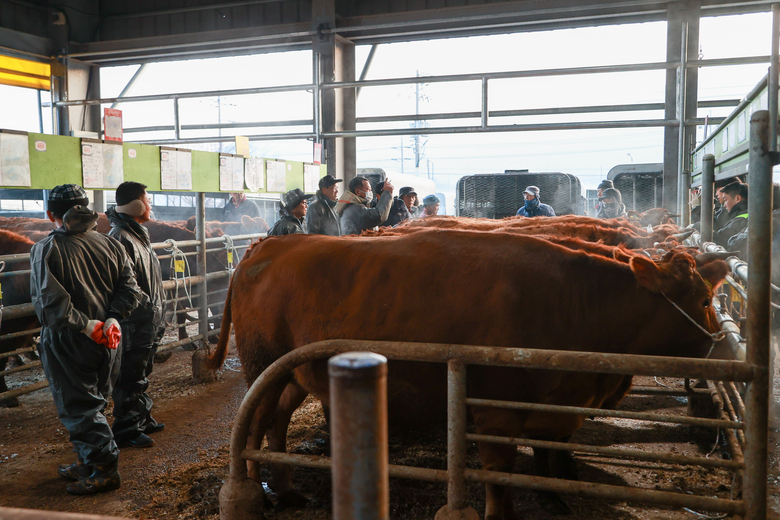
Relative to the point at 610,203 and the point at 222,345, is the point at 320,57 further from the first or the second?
the point at 222,345

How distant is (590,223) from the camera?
17.0ft

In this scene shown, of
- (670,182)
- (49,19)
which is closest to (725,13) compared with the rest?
(670,182)

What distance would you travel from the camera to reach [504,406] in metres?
2.16

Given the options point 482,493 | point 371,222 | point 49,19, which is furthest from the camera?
point 49,19

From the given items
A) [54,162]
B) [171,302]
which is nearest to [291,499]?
[54,162]

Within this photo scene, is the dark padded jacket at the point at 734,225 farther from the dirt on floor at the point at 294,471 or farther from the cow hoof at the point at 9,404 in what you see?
the cow hoof at the point at 9,404

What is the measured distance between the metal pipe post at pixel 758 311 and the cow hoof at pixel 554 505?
151 cm

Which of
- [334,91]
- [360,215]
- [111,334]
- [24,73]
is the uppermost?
[24,73]

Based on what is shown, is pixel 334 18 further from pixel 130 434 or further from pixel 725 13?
pixel 130 434

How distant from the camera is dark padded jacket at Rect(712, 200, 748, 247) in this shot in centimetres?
552

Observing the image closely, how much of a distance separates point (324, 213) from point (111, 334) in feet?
11.5

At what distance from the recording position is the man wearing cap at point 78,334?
3.44 m

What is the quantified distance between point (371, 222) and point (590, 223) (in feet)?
9.95

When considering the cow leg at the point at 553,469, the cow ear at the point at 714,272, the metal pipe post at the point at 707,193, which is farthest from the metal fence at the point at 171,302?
the metal pipe post at the point at 707,193
